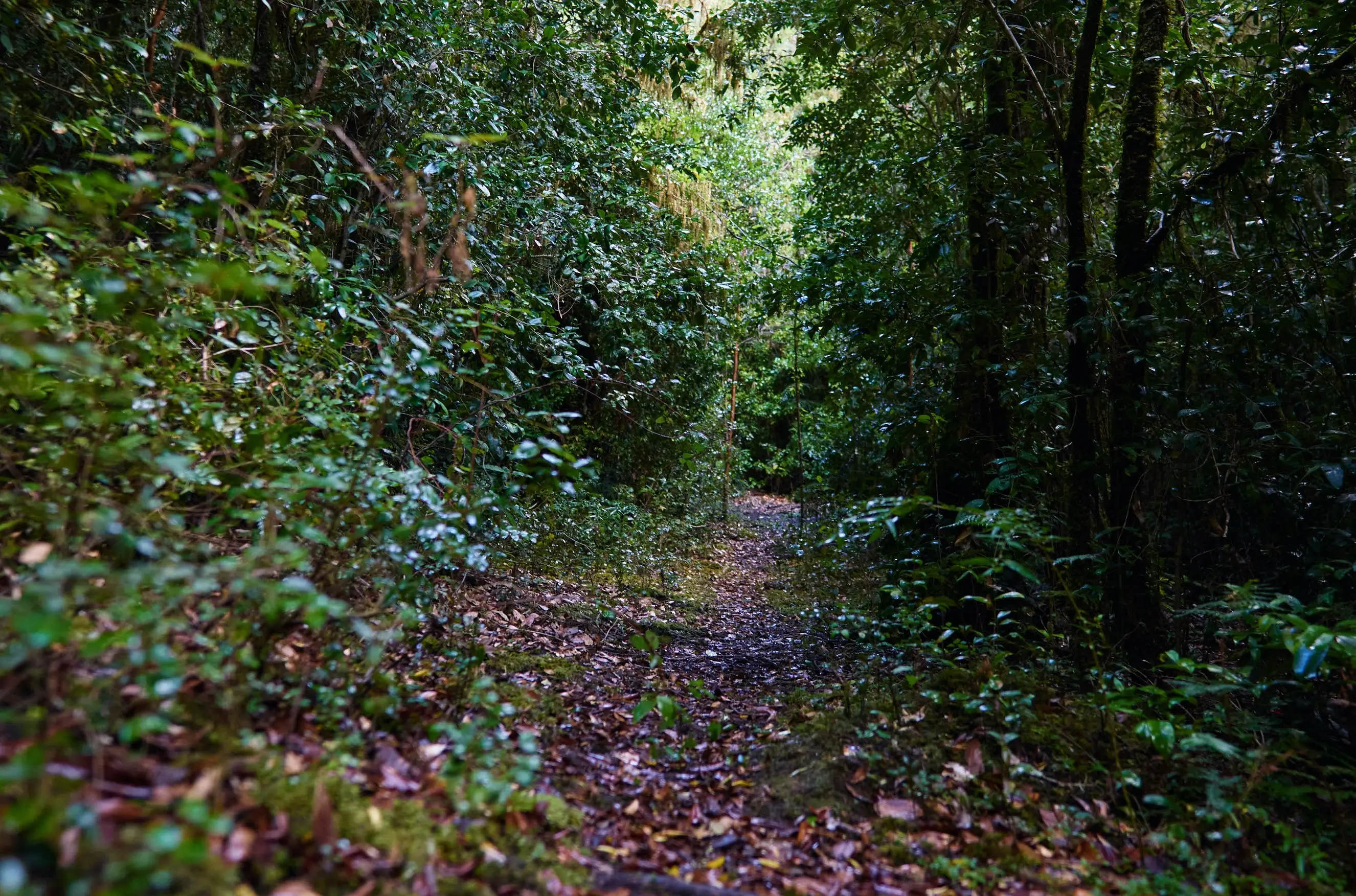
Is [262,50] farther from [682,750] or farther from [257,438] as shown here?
[682,750]

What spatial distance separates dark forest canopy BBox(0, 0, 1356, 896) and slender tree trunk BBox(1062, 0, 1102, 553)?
0.02 metres

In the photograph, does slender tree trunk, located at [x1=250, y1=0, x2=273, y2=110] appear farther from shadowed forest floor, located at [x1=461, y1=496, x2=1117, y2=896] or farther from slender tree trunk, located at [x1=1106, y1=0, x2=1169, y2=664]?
slender tree trunk, located at [x1=1106, y1=0, x2=1169, y2=664]

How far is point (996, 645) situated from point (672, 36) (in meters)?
5.34

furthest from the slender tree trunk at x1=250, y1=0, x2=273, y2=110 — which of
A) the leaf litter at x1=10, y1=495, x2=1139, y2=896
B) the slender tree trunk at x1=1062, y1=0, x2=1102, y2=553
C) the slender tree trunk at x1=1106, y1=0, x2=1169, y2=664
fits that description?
the slender tree trunk at x1=1106, y1=0, x2=1169, y2=664

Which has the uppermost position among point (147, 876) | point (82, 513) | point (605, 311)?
point (605, 311)

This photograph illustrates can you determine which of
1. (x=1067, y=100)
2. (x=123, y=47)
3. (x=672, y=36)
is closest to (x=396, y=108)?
(x=123, y=47)

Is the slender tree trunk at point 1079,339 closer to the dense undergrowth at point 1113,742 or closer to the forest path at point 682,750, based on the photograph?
the dense undergrowth at point 1113,742

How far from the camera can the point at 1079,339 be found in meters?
3.76

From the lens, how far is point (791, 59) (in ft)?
29.7

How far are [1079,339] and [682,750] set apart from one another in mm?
2749

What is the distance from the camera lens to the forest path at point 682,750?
7.72 feet

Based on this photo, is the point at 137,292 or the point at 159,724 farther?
the point at 137,292

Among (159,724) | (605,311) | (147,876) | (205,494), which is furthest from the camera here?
(605,311)

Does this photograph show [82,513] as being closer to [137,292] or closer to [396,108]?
[137,292]
